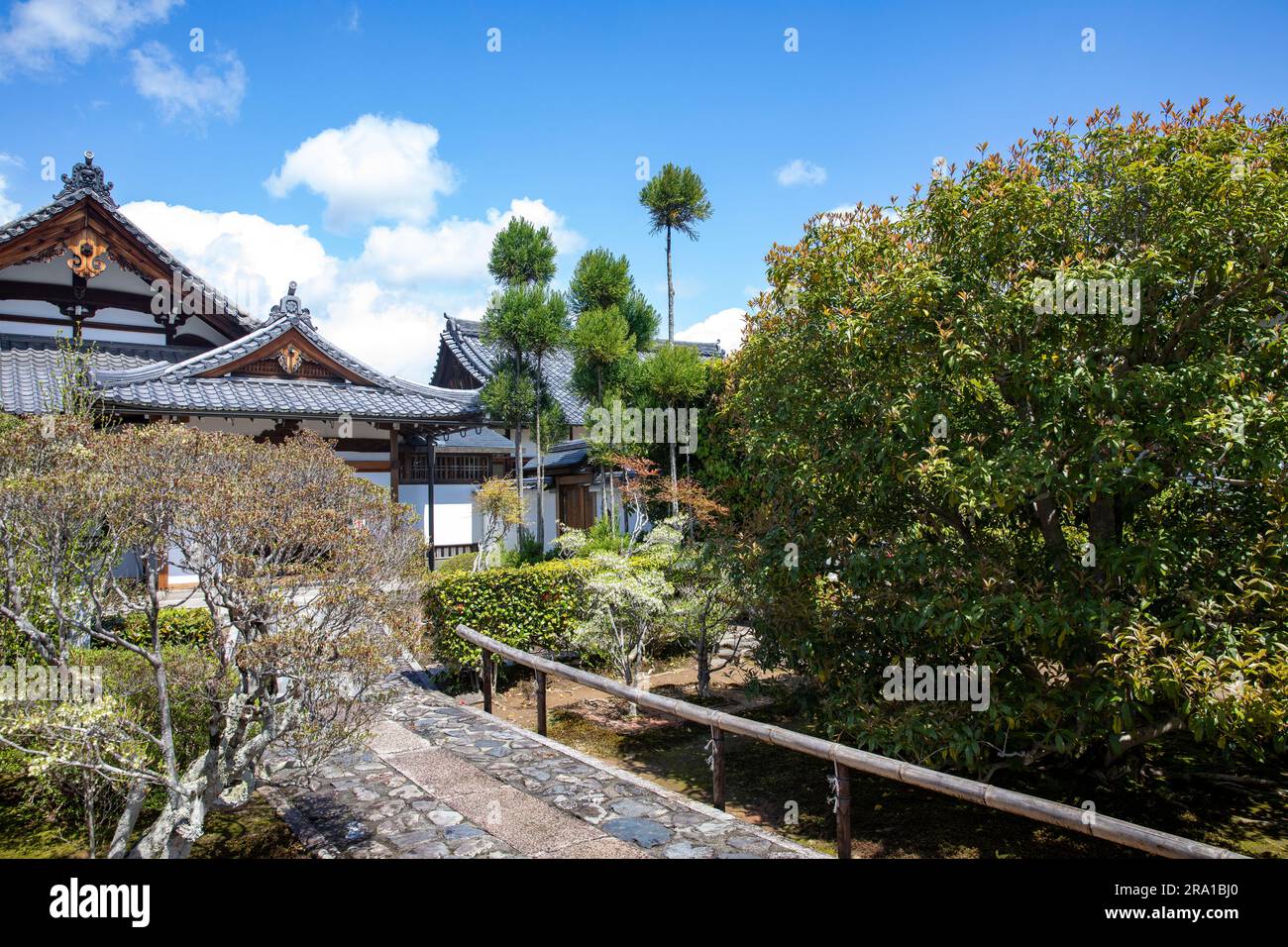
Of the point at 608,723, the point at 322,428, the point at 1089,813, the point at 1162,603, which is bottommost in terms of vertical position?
the point at 608,723

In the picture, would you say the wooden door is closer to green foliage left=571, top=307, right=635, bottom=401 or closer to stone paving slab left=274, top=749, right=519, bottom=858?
green foliage left=571, top=307, right=635, bottom=401

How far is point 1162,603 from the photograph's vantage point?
17.7 ft

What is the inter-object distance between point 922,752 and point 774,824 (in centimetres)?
157

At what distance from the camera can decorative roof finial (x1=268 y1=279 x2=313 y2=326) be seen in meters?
15.4

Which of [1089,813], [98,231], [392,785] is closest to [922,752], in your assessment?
[1089,813]

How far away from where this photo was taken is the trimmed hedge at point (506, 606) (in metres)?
9.77

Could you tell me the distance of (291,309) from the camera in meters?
15.5

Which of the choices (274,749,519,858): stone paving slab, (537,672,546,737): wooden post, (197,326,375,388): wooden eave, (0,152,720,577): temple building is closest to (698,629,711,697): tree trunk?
(537,672,546,737): wooden post

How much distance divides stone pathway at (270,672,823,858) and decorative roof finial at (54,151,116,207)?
12915 mm

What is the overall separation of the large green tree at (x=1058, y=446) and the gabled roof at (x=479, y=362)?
17.8 m

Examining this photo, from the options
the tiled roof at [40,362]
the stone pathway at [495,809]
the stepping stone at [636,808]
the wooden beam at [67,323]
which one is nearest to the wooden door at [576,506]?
the tiled roof at [40,362]
